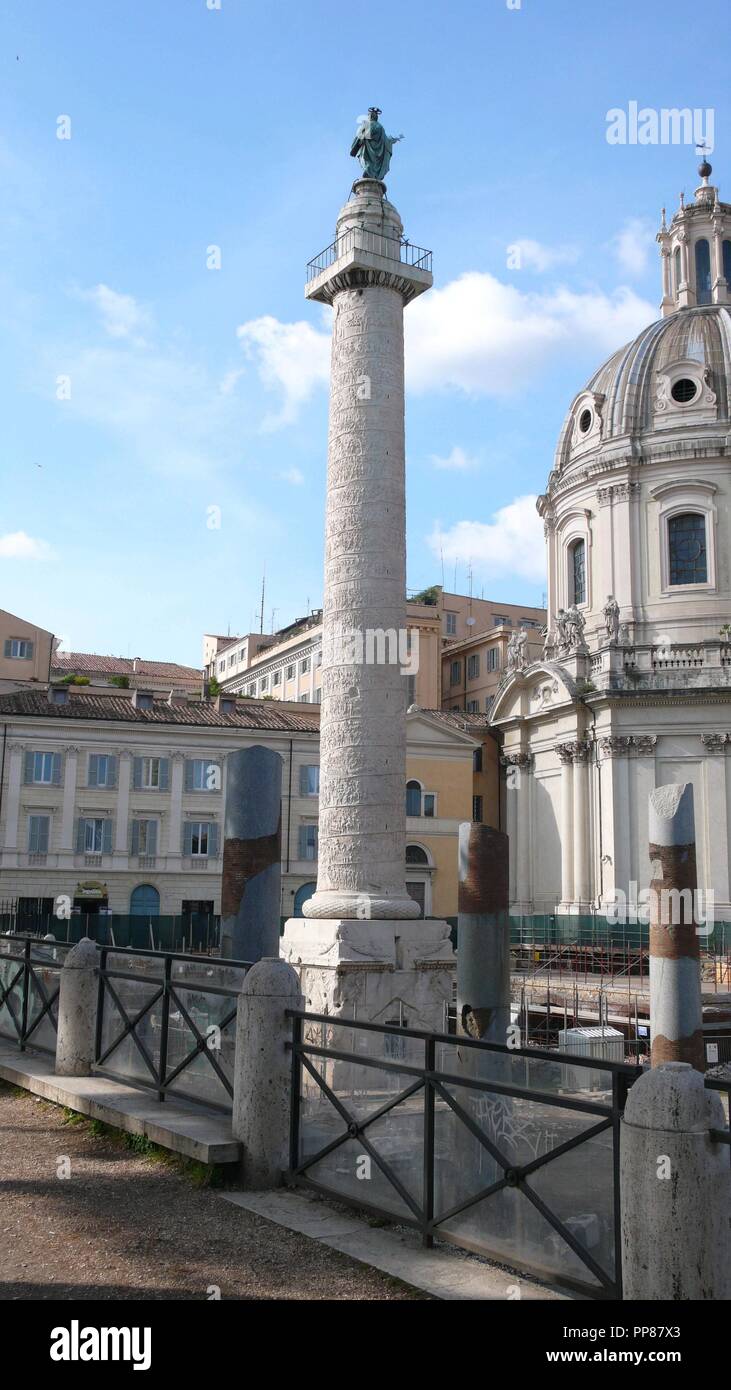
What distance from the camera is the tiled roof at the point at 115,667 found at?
7406 cm

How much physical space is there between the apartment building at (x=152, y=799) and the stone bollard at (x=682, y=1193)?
3932 centimetres

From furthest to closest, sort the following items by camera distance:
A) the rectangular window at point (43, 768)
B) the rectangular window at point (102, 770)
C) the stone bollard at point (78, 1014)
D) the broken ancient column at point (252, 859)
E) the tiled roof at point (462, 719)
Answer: the tiled roof at point (462, 719) → the rectangular window at point (102, 770) → the rectangular window at point (43, 768) → the broken ancient column at point (252, 859) → the stone bollard at point (78, 1014)

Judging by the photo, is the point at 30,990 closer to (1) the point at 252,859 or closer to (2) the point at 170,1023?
(2) the point at 170,1023

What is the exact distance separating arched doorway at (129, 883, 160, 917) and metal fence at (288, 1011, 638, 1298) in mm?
37468

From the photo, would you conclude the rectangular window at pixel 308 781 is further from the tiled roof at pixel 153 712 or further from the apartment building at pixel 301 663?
the apartment building at pixel 301 663

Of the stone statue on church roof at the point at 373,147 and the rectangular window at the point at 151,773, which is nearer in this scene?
the stone statue on church roof at the point at 373,147

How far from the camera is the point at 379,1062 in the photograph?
7.60m

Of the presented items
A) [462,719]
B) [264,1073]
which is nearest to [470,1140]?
[264,1073]

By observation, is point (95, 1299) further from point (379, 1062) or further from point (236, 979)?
point (236, 979)

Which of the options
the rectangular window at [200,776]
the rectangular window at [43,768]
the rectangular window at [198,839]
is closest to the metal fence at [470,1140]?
the rectangular window at [43,768]

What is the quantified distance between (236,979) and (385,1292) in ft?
13.1

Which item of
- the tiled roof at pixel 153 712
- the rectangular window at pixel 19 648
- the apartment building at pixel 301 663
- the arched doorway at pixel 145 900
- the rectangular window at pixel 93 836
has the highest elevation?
the apartment building at pixel 301 663

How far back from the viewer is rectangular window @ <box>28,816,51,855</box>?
43.9 m
